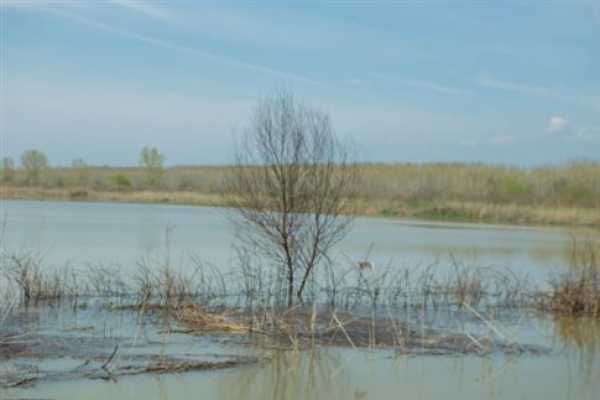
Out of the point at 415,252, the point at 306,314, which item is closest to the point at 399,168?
the point at 415,252

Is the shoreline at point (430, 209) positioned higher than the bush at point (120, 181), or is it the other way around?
the bush at point (120, 181)

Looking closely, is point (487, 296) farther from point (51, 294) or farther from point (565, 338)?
point (51, 294)

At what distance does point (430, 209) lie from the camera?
1558 inches

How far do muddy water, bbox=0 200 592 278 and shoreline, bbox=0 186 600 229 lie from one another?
5537 millimetres

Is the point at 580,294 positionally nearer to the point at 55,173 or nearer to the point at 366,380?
the point at 366,380

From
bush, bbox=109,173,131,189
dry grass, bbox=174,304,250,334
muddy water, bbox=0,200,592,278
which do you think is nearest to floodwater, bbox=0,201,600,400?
dry grass, bbox=174,304,250,334

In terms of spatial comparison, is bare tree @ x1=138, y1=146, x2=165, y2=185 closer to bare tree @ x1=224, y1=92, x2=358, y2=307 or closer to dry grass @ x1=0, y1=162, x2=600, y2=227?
dry grass @ x1=0, y1=162, x2=600, y2=227

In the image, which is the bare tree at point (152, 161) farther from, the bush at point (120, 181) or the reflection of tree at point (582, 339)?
the reflection of tree at point (582, 339)

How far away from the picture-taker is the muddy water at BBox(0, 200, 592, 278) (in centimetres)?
1611

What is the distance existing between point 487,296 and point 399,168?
3658 cm

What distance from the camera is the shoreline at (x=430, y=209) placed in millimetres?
35781

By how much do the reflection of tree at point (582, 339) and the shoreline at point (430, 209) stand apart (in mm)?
19549

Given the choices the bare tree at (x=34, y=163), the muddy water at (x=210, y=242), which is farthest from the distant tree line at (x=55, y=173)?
the muddy water at (x=210, y=242)

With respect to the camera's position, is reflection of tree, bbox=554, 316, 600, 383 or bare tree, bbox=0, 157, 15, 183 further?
bare tree, bbox=0, 157, 15, 183
